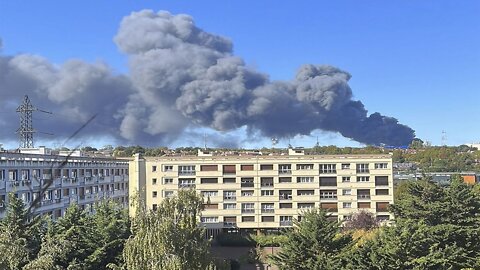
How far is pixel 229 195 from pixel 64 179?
676 inches

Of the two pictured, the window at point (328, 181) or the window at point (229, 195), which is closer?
the window at point (328, 181)

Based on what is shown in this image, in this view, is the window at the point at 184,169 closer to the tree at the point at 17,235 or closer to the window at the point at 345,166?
the window at the point at 345,166

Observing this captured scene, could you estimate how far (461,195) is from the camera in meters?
21.6

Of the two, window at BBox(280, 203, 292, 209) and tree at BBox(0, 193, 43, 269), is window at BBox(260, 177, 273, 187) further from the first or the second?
tree at BBox(0, 193, 43, 269)

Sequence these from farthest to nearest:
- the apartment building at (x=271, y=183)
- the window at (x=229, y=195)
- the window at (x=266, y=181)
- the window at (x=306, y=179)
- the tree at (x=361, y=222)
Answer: the window at (x=229, y=195)
the window at (x=266, y=181)
the window at (x=306, y=179)
the apartment building at (x=271, y=183)
the tree at (x=361, y=222)

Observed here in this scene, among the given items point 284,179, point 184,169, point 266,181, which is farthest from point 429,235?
point 184,169

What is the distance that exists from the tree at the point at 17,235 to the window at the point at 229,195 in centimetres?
2492

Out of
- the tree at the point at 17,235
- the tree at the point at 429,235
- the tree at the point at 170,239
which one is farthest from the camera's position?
the tree at the point at 429,235

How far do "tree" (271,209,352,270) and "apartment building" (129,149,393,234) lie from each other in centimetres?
2236

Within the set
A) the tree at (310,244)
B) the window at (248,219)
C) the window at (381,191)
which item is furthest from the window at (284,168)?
the tree at (310,244)

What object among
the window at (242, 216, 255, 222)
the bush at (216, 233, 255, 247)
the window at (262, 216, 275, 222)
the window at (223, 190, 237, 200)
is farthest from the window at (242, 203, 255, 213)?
the bush at (216, 233, 255, 247)

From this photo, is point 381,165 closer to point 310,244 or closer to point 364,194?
point 364,194

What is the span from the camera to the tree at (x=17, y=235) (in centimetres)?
744

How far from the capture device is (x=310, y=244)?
19.5m
